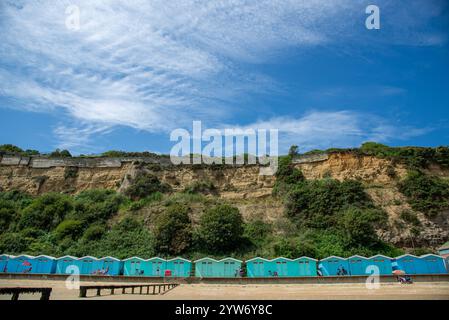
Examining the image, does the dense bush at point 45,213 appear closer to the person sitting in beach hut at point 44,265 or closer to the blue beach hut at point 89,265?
the person sitting in beach hut at point 44,265

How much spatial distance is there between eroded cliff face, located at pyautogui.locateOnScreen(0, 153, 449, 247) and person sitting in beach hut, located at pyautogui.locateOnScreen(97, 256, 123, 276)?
1573 cm

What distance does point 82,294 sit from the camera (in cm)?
952

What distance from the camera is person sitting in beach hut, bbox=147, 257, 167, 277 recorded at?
2481 cm

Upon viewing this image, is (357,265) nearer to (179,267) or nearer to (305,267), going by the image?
(305,267)

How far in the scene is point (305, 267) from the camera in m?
23.5

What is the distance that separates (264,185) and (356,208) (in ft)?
45.5

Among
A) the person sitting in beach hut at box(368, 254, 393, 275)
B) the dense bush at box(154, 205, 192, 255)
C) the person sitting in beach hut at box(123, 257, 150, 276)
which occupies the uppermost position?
the dense bush at box(154, 205, 192, 255)

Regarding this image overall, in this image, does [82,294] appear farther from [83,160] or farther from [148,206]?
[83,160]

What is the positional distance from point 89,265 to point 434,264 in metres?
26.2

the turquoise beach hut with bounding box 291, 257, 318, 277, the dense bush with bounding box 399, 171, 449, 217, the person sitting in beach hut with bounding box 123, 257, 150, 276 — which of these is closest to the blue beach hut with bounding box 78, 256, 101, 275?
the person sitting in beach hut with bounding box 123, 257, 150, 276

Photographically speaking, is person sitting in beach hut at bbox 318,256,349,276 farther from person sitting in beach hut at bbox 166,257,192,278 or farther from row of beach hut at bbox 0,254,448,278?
person sitting in beach hut at bbox 166,257,192,278

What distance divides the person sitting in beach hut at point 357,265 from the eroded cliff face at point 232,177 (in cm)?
1112

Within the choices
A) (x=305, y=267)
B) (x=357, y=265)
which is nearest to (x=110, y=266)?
(x=305, y=267)
